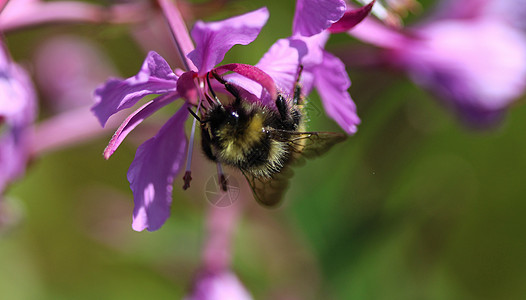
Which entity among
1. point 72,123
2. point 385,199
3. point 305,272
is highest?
point 72,123

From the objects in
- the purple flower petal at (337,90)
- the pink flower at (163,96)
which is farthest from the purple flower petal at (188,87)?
the purple flower petal at (337,90)

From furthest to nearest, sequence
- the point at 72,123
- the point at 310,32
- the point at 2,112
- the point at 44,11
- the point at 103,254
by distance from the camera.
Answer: the point at 103,254
the point at 72,123
the point at 44,11
the point at 2,112
the point at 310,32

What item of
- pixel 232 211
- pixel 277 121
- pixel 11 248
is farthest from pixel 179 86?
pixel 11 248

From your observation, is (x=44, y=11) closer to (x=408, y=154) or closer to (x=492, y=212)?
(x=408, y=154)

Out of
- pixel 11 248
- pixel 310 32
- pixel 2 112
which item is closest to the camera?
pixel 310 32

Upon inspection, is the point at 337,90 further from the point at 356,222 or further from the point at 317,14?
the point at 356,222

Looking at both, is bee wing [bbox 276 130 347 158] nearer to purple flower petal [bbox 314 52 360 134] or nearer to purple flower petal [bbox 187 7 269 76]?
purple flower petal [bbox 314 52 360 134]

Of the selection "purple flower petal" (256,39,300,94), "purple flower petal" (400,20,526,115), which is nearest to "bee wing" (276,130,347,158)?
"purple flower petal" (256,39,300,94)
